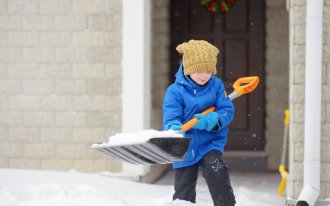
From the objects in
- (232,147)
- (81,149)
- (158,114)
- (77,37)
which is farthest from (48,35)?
(232,147)

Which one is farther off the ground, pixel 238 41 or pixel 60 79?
pixel 238 41

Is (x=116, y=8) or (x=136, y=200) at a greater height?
(x=116, y=8)

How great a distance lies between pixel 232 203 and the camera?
472 centimetres

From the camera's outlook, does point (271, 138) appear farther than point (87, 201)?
Yes

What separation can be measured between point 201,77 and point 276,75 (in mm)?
5085

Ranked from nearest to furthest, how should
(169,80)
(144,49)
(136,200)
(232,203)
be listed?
(232,203) < (136,200) < (144,49) < (169,80)

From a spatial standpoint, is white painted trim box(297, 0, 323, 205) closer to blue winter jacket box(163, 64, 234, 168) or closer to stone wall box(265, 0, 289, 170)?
blue winter jacket box(163, 64, 234, 168)

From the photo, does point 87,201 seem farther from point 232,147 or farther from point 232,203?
point 232,147

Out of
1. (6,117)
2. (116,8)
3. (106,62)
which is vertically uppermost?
(116,8)

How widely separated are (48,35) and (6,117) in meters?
1.02

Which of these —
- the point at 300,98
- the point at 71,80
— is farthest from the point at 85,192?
the point at 300,98

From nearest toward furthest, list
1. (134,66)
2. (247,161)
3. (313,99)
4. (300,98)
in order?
(313,99) < (300,98) < (134,66) < (247,161)

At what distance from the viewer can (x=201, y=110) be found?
4691 mm

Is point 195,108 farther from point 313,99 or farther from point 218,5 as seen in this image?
point 218,5
